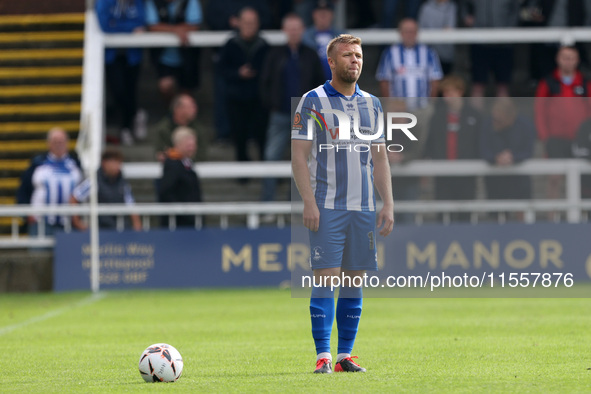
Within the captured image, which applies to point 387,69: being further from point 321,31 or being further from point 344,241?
point 344,241

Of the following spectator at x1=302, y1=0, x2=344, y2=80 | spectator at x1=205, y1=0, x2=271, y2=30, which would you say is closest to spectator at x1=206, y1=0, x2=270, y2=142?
spectator at x1=205, y1=0, x2=271, y2=30

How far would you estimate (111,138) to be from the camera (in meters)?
18.0

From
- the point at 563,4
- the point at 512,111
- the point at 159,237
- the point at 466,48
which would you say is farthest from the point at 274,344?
the point at 466,48

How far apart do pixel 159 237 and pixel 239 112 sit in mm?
2687

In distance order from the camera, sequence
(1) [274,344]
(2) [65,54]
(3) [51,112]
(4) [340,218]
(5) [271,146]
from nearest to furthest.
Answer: (4) [340,218]
(1) [274,344]
(5) [271,146]
(3) [51,112]
(2) [65,54]

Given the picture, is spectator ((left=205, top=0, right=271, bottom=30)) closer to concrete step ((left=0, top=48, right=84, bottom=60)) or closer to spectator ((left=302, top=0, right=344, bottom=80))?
spectator ((left=302, top=0, right=344, bottom=80))

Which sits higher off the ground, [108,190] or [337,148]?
[337,148]

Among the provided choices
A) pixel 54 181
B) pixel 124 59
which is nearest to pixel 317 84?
pixel 124 59

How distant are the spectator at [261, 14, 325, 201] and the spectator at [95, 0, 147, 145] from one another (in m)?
2.39

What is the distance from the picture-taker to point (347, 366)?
728 centimetres

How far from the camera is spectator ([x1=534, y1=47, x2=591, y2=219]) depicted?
15297 millimetres

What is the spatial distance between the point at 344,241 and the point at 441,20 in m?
10.9

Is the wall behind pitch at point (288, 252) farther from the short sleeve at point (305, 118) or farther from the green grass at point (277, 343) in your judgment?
the short sleeve at point (305, 118)

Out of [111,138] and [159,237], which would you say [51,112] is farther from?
[159,237]
